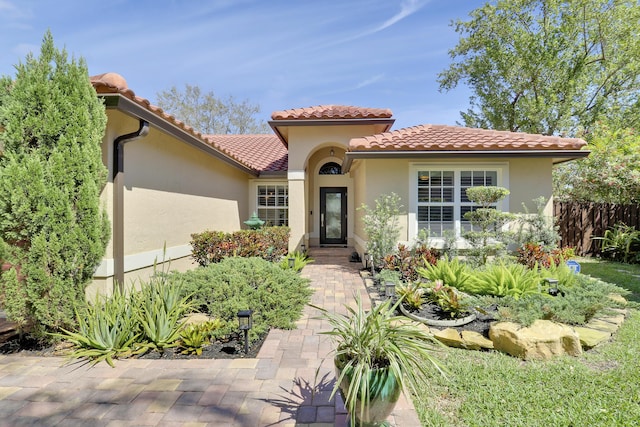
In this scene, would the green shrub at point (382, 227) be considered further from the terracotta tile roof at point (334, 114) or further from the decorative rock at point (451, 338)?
the decorative rock at point (451, 338)

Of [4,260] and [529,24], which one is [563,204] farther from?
[4,260]

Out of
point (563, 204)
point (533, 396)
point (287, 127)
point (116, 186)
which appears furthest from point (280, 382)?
point (563, 204)

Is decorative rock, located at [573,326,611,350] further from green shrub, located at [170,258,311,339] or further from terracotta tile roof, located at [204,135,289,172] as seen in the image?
terracotta tile roof, located at [204,135,289,172]

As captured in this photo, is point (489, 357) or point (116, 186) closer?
point (489, 357)

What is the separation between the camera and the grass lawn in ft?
9.89

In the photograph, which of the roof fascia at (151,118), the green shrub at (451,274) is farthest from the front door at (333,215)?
the green shrub at (451,274)

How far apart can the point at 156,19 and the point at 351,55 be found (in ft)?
27.3

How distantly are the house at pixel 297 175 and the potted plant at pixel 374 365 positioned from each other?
4153 millimetres

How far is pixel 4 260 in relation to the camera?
4.33 metres

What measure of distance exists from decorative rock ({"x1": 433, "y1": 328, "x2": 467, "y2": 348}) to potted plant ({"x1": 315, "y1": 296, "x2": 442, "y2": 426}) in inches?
88.2

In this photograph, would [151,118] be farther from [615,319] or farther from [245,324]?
[615,319]

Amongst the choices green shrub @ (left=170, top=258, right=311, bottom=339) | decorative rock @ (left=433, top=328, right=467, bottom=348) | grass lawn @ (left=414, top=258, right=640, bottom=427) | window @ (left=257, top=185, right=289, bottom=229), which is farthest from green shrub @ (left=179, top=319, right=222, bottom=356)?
window @ (left=257, top=185, right=289, bottom=229)

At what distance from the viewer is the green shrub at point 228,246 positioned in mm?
8336

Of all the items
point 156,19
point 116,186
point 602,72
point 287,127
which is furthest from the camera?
point 602,72
